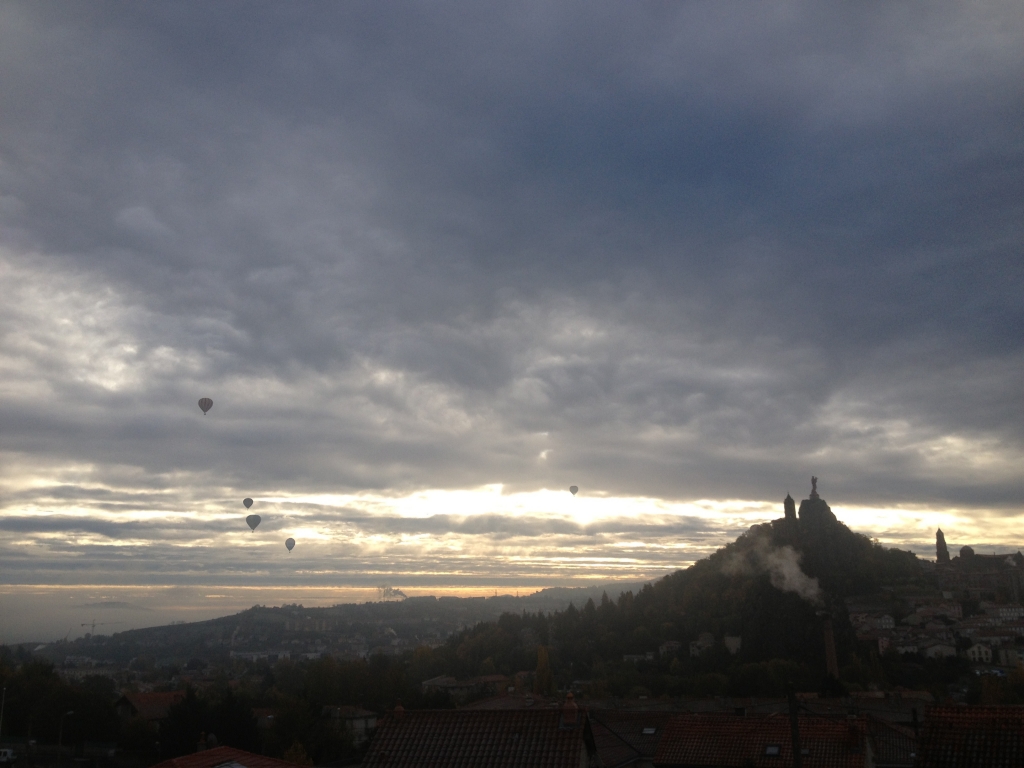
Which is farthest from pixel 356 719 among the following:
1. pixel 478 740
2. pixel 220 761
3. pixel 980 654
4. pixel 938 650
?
pixel 980 654

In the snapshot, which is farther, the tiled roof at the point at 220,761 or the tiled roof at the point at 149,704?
the tiled roof at the point at 149,704

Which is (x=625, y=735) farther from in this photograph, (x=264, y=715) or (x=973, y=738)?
(x=264, y=715)

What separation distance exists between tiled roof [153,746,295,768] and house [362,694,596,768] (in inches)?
127

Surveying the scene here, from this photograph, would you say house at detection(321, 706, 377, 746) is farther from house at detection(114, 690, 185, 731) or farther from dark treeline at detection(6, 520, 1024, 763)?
house at detection(114, 690, 185, 731)

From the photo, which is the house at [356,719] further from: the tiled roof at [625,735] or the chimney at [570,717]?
the chimney at [570,717]

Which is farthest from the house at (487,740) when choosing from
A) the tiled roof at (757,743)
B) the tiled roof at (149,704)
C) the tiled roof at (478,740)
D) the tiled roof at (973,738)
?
the tiled roof at (149,704)

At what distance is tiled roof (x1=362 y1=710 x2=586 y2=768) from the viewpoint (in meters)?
20.2

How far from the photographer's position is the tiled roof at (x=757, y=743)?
94.5ft

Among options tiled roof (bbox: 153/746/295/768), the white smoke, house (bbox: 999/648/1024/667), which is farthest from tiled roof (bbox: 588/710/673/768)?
the white smoke

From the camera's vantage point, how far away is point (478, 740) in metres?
21.2

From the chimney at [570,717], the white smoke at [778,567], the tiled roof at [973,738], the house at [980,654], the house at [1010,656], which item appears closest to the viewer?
the chimney at [570,717]

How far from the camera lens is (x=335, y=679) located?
101500 millimetres

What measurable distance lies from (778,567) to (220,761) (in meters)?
147

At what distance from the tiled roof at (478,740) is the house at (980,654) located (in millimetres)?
119680
